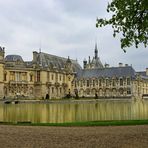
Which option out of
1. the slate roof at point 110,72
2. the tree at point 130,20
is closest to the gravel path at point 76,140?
the tree at point 130,20

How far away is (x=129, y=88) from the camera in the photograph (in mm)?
104250

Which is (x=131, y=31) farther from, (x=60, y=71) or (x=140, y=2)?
(x=60, y=71)

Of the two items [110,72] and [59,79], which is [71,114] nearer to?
[59,79]

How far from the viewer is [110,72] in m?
106

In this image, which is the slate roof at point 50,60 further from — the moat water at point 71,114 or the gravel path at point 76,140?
the gravel path at point 76,140

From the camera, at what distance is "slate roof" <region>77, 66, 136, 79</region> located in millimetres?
103812

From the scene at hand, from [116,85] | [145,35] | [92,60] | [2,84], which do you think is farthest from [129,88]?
[145,35]

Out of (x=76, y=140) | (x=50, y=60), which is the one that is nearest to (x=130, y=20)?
(x=76, y=140)

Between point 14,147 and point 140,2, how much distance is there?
6.54m

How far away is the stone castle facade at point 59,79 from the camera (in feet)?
292

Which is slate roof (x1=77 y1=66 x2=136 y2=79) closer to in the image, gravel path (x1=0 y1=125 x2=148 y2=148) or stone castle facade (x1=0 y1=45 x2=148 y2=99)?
stone castle facade (x1=0 y1=45 x2=148 y2=99)

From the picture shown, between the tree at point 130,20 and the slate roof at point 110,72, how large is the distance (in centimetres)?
9000

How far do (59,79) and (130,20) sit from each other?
9169cm

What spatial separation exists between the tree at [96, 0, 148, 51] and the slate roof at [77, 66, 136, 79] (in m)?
90.0
